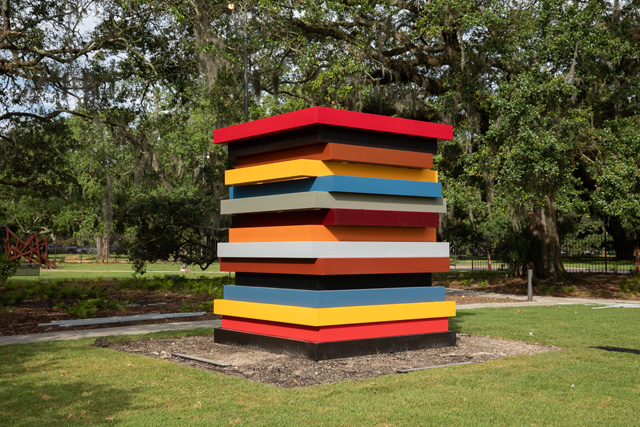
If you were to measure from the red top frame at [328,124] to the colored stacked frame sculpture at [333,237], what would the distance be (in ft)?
0.06

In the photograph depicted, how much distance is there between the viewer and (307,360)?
28.8 feet

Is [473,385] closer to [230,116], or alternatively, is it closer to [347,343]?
[347,343]

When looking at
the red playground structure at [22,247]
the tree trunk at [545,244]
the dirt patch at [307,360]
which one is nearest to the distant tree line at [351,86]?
the tree trunk at [545,244]

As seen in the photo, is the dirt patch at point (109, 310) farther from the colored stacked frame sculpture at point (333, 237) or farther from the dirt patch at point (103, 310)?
the colored stacked frame sculpture at point (333, 237)

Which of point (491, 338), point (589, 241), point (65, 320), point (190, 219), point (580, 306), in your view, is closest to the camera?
point (491, 338)

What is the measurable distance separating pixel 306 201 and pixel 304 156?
2.59 feet

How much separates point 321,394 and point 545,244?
19037 millimetres

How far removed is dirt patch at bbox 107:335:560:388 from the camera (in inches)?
306

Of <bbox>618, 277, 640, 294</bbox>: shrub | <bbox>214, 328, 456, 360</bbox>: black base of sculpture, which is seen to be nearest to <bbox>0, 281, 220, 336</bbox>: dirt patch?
<bbox>214, 328, 456, 360</bbox>: black base of sculpture

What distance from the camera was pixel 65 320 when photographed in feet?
42.9

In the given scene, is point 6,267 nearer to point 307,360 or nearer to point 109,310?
point 109,310

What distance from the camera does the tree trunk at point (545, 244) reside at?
23.4 metres

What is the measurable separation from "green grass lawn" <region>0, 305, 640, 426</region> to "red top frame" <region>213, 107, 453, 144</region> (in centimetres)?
353

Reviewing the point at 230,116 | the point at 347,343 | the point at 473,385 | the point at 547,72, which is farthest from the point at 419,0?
the point at 473,385
